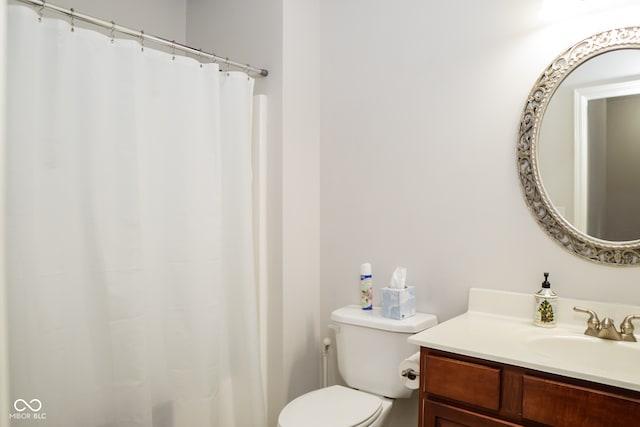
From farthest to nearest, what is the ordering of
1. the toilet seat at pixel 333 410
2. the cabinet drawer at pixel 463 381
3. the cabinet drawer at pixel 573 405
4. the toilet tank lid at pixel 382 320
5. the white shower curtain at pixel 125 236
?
the toilet tank lid at pixel 382 320 → the toilet seat at pixel 333 410 → the white shower curtain at pixel 125 236 → the cabinet drawer at pixel 463 381 → the cabinet drawer at pixel 573 405

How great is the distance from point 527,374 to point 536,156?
2.71 ft

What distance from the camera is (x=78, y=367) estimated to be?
147 cm

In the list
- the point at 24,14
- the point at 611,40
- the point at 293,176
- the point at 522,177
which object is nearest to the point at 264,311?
the point at 293,176

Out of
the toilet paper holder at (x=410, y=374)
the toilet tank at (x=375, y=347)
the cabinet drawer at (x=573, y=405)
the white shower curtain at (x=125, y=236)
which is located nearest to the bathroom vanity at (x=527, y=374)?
the cabinet drawer at (x=573, y=405)

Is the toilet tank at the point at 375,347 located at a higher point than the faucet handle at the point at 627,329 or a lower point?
lower

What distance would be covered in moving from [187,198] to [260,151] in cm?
51

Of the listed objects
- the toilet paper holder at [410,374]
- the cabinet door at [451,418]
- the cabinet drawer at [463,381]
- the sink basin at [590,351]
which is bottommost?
the cabinet door at [451,418]

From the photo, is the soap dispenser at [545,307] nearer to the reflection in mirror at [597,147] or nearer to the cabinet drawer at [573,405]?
the reflection in mirror at [597,147]

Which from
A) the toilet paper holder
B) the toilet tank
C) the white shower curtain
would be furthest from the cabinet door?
the white shower curtain

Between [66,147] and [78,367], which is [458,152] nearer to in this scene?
[66,147]

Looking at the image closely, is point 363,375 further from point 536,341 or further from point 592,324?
point 592,324

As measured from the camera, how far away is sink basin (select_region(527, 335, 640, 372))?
1316mm

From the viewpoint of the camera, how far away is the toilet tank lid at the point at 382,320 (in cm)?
176

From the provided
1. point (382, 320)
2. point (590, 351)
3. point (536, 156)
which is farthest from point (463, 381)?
point (536, 156)
